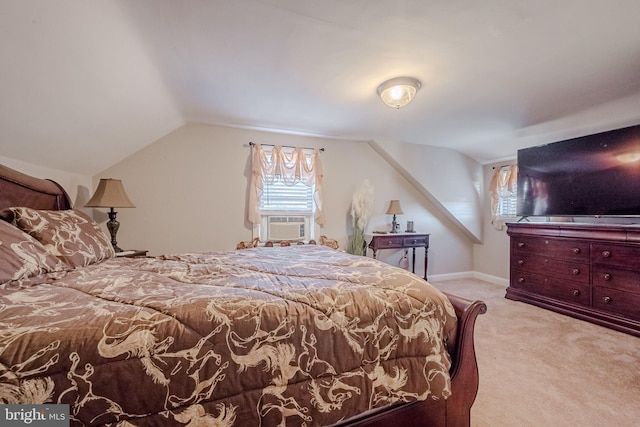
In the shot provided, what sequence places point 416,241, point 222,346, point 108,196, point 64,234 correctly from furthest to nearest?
point 416,241
point 108,196
point 64,234
point 222,346

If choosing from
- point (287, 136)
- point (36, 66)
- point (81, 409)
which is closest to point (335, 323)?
point (81, 409)

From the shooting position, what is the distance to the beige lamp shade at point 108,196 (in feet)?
8.11

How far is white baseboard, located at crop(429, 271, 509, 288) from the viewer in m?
4.23

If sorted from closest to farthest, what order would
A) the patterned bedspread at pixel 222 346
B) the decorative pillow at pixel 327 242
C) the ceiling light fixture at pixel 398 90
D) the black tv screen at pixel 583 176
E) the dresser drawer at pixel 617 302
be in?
1. the patterned bedspread at pixel 222 346
2. the ceiling light fixture at pixel 398 90
3. the dresser drawer at pixel 617 302
4. the black tv screen at pixel 583 176
5. the decorative pillow at pixel 327 242

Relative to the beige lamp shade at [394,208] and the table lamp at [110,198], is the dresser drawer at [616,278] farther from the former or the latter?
the table lamp at [110,198]

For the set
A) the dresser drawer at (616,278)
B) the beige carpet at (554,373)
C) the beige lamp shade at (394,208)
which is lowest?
the beige carpet at (554,373)

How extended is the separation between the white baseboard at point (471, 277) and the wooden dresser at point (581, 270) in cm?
76

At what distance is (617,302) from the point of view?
100.0 inches

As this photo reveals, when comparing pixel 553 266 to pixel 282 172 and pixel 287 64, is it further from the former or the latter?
pixel 287 64

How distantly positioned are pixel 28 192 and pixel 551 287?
201 inches

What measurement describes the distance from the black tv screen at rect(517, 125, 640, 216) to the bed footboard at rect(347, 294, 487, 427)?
2.74m

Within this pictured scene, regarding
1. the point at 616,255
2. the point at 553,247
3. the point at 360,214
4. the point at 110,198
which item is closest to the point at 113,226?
the point at 110,198

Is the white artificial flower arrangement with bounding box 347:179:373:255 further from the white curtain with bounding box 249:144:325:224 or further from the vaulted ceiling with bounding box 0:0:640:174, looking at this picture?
the vaulted ceiling with bounding box 0:0:640:174

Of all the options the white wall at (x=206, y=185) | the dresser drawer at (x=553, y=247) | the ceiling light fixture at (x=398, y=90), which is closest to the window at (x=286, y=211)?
the white wall at (x=206, y=185)
